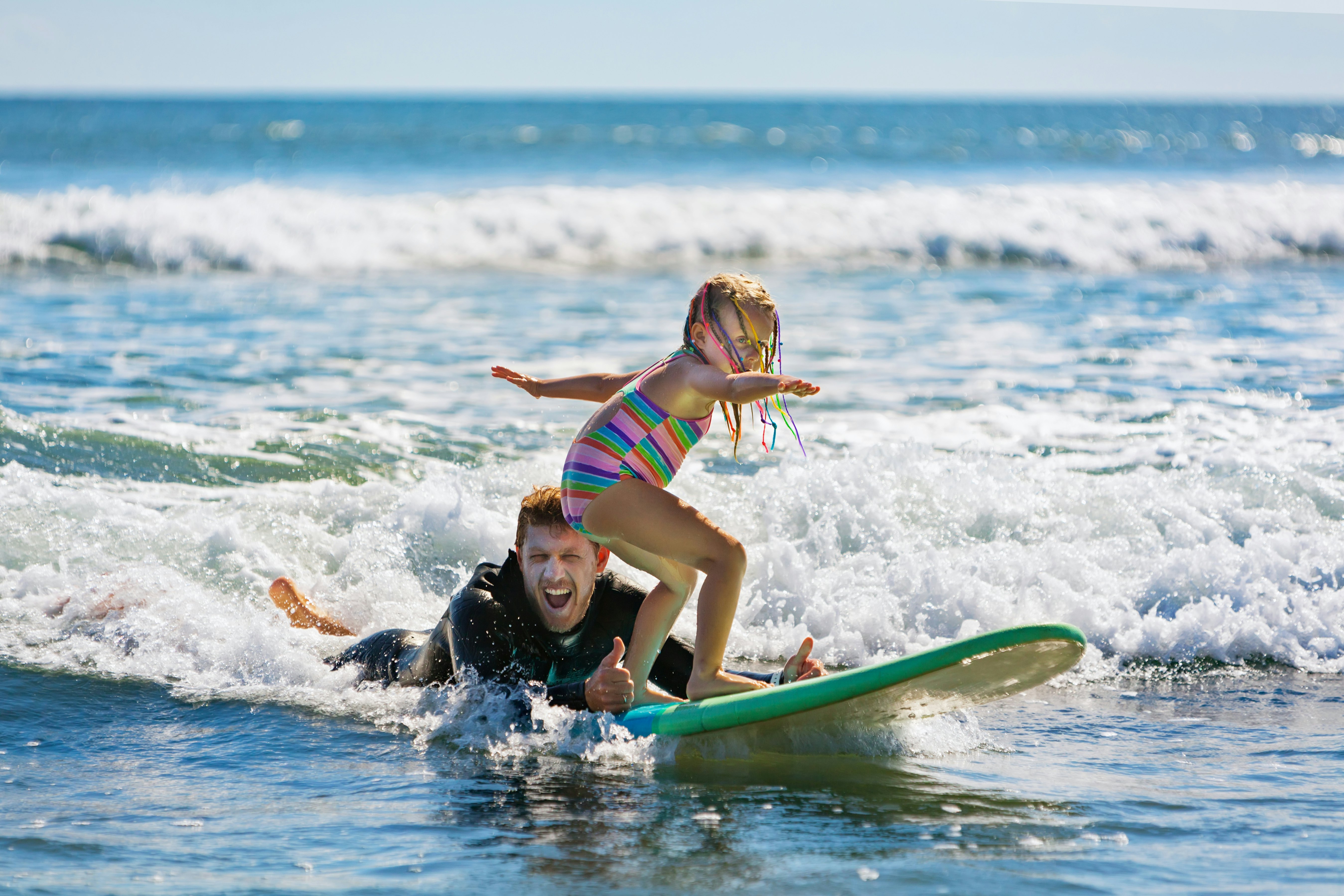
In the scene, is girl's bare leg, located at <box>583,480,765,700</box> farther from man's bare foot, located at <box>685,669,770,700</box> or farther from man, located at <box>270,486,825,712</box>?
man, located at <box>270,486,825,712</box>

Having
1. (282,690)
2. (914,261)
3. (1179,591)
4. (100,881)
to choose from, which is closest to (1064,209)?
(914,261)

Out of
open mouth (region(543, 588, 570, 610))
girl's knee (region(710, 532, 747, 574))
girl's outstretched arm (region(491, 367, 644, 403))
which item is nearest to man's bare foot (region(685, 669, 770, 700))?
girl's knee (region(710, 532, 747, 574))

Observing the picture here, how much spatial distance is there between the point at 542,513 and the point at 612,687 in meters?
0.62

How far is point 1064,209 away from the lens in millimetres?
20781

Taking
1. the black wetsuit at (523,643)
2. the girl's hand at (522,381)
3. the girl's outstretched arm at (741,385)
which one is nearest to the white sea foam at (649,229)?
the girl's hand at (522,381)

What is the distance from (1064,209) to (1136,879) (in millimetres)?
19384

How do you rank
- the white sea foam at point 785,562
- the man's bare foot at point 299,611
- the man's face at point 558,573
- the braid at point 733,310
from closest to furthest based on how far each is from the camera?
the braid at point 733,310 → the man's face at point 558,573 → the white sea foam at point 785,562 → the man's bare foot at point 299,611

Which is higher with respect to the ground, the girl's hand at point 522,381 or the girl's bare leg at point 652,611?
the girl's hand at point 522,381

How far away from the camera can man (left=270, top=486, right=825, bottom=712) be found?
3971 millimetres

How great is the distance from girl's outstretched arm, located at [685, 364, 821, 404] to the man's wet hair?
66 cm

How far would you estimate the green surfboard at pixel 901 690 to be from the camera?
11.7 ft

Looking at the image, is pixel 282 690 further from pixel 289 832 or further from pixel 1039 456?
pixel 1039 456

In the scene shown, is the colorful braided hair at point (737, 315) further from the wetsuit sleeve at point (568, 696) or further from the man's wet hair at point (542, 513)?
the wetsuit sleeve at point (568, 696)

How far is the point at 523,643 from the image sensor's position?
4.09 m
